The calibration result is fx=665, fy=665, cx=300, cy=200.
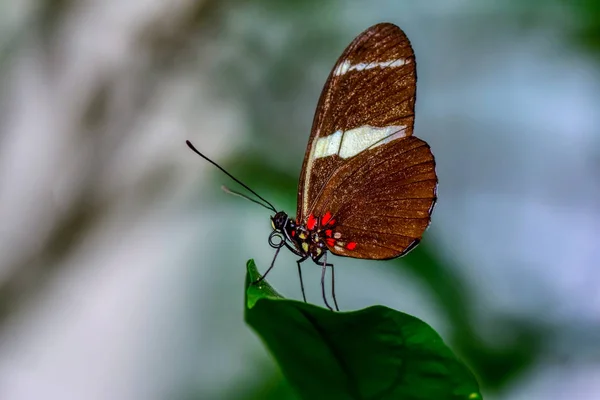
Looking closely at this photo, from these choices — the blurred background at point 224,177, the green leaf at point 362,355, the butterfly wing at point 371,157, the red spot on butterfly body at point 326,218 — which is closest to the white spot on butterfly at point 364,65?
the butterfly wing at point 371,157

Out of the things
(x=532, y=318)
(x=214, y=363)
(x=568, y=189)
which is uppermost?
(x=568, y=189)

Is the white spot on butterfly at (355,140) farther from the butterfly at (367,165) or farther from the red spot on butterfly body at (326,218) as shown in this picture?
the red spot on butterfly body at (326,218)

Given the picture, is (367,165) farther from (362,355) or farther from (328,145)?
(362,355)

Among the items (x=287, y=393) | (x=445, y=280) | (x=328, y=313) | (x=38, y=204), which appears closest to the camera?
(x=328, y=313)

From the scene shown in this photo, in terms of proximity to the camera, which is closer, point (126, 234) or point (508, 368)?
point (508, 368)

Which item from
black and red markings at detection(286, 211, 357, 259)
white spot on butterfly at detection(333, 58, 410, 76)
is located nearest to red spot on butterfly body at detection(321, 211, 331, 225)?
black and red markings at detection(286, 211, 357, 259)

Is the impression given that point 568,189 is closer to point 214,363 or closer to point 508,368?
point 508,368

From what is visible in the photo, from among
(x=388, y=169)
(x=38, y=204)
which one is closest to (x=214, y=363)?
(x=38, y=204)
